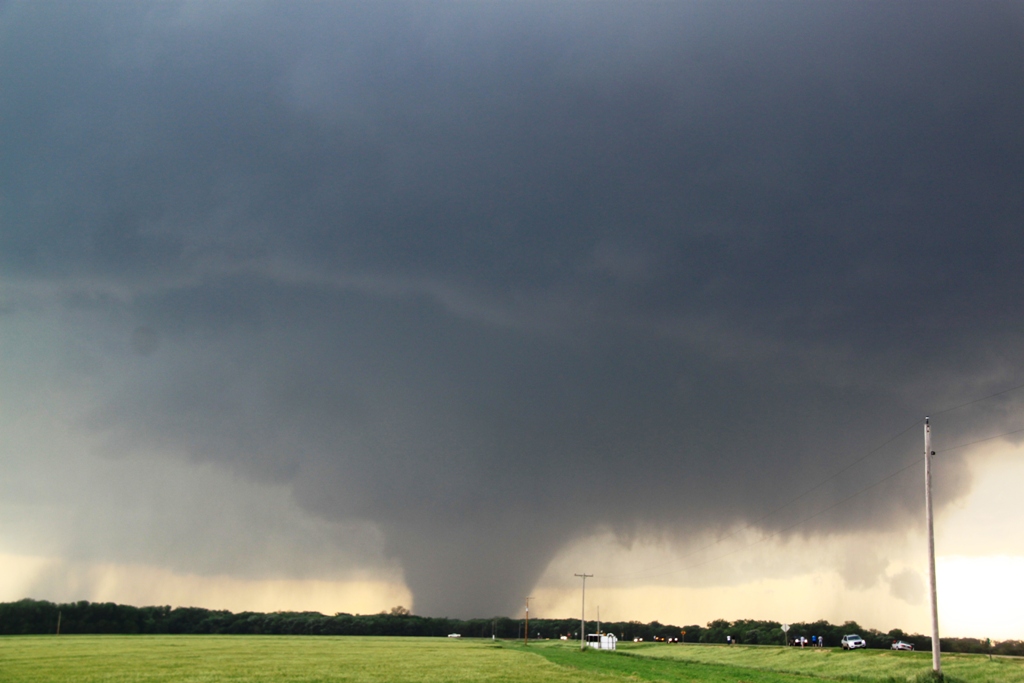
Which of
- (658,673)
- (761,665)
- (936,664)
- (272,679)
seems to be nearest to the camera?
(936,664)

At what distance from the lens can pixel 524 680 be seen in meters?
55.5

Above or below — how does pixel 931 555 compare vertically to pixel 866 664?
above

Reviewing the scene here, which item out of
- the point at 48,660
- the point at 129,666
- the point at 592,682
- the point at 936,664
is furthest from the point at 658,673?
the point at 48,660

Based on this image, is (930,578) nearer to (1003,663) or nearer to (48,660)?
(1003,663)

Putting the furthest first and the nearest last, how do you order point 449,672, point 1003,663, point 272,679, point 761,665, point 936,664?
point 761,665 → point 449,672 → point 1003,663 → point 272,679 → point 936,664

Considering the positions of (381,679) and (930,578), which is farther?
(381,679)

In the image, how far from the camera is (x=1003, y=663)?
58.3 meters

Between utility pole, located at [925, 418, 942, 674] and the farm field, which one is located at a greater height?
utility pole, located at [925, 418, 942, 674]

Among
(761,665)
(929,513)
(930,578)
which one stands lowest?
(761,665)

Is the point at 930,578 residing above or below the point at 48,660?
above

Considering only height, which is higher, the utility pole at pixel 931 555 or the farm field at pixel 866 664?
the utility pole at pixel 931 555

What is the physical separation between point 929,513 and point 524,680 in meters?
31.1

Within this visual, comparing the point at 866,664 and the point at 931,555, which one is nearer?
the point at 931,555

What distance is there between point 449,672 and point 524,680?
35.4 feet
